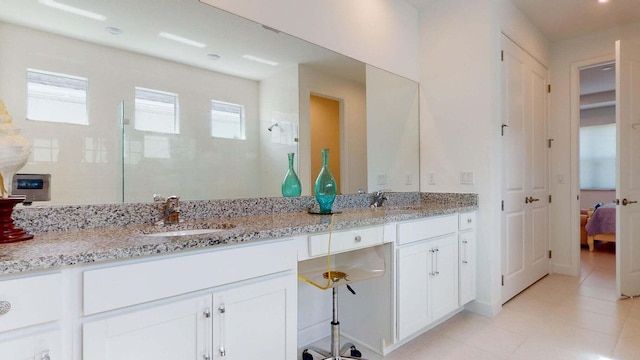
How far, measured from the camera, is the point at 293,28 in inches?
81.7

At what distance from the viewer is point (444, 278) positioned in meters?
2.30

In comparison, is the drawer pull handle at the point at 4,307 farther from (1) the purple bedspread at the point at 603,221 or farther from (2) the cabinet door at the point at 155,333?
(1) the purple bedspread at the point at 603,221

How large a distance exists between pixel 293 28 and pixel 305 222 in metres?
1.26

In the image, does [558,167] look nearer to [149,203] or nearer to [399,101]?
[399,101]

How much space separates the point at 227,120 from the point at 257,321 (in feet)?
3.83

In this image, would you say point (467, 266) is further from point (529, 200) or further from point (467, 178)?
point (529, 200)

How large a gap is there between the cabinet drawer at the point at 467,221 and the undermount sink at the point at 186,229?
69.2 inches

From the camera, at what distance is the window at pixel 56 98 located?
1.33 metres

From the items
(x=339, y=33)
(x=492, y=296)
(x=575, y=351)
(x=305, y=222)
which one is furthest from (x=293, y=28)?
(x=575, y=351)

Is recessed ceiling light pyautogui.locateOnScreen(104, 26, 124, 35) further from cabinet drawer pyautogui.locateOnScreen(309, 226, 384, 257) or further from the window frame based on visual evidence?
cabinet drawer pyautogui.locateOnScreen(309, 226, 384, 257)

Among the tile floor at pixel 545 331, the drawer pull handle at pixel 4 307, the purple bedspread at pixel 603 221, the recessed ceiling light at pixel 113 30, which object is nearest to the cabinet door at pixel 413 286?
the tile floor at pixel 545 331

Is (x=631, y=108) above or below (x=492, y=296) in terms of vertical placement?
above

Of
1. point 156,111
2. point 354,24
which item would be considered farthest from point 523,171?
point 156,111

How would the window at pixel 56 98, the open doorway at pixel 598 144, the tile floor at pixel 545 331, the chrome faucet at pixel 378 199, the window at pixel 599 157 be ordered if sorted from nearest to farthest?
the window at pixel 56 98, the tile floor at pixel 545 331, the chrome faucet at pixel 378 199, the open doorway at pixel 598 144, the window at pixel 599 157
